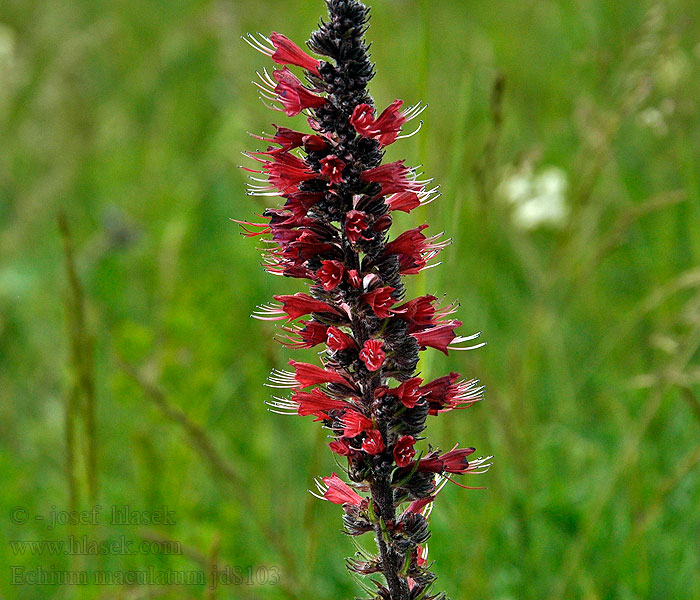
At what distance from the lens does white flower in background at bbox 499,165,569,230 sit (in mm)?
6246

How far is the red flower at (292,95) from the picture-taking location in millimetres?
2131

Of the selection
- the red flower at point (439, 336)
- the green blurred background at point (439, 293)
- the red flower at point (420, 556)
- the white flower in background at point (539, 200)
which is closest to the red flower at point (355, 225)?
the red flower at point (439, 336)

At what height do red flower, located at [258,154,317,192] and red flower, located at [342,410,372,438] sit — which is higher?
red flower, located at [258,154,317,192]

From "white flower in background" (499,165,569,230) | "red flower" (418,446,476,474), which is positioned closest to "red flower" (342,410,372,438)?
"red flower" (418,446,476,474)

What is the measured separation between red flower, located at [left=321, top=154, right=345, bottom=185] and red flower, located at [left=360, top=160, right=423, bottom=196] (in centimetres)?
7

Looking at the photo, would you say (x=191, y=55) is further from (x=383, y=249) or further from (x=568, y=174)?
(x=383, y=249)

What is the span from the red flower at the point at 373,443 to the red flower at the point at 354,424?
2 cm

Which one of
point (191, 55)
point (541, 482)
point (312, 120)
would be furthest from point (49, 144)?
point (312, 120)

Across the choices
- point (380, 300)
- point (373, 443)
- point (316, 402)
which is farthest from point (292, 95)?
point (373, 443)

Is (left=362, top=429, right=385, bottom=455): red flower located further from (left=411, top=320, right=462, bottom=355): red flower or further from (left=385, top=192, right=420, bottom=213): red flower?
(left=385, top=192, right=420, bottom=213): red flower

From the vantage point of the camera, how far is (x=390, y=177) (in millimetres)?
2088

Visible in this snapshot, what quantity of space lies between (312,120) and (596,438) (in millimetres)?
3579

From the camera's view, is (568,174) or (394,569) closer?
(394,569)

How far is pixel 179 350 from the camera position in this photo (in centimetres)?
546
